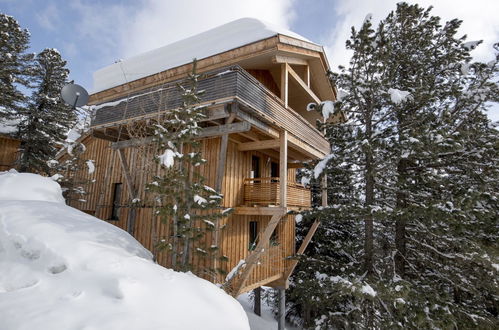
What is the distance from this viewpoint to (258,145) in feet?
34.2

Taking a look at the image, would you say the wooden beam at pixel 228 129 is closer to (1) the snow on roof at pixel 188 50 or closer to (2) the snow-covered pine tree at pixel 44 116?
(1) the snow on roof at pixel 188 50

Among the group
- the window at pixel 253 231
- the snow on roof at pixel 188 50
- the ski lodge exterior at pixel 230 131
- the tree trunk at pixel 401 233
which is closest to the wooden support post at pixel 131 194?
the ski lodge exterior at pixel 230 131

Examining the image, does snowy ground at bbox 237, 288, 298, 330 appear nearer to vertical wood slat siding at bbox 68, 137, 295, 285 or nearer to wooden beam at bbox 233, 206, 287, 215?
vertical wood slat siding at bbox 68, 137, 295, 285

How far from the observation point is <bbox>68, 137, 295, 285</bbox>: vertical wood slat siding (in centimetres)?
978

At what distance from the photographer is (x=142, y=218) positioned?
10.9 metres

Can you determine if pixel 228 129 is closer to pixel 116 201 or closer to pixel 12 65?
pixel 116 201

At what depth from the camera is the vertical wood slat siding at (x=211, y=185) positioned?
978cm

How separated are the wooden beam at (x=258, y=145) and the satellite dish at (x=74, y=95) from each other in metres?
7.26

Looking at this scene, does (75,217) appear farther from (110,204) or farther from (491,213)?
(491,213)

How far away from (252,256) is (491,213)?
7.33 metres

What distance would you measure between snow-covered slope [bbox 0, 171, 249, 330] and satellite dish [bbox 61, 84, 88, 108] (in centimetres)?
708

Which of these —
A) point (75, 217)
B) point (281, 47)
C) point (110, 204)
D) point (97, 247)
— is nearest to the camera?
point (97, 247)

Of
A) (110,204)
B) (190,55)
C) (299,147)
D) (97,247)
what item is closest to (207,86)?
(190,55)

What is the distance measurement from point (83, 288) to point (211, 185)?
6.31m
